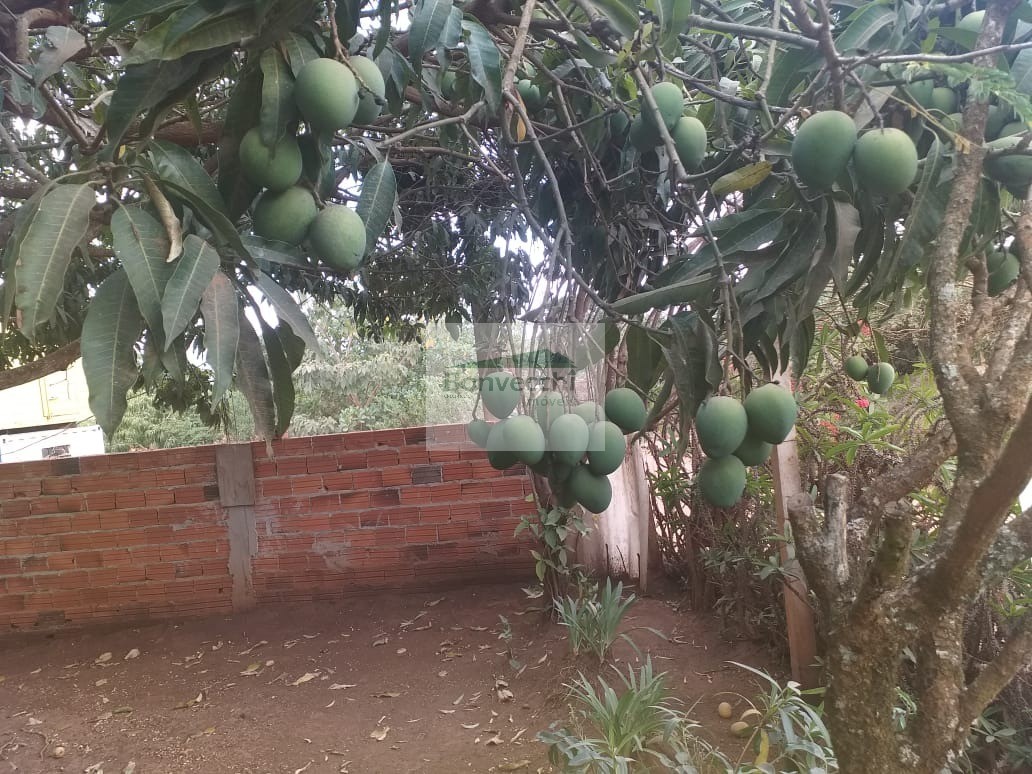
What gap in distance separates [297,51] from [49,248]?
1.20 ft

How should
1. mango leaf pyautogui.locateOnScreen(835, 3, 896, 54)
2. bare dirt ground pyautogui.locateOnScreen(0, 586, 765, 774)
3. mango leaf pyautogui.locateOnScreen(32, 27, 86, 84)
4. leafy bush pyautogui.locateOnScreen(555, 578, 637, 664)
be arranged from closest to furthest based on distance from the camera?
mango leaf pyautogui.locateOnScreen(835, 3, 896, 54), mango leaf pyautogui.locateOnScreen(32, 27, 86, 84), bare dirt ground pyautogui.locateOnScreen(0, 586, 765, 774), leafy bush pyautogui.locateOnScreen(555, 578, 637, 664)

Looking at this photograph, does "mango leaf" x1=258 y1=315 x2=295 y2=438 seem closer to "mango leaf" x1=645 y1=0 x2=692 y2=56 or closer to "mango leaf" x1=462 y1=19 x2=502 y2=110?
"mango leaf" x1=462 y1=19 x2=502 y2=110

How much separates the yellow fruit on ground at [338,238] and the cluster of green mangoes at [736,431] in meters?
0.52

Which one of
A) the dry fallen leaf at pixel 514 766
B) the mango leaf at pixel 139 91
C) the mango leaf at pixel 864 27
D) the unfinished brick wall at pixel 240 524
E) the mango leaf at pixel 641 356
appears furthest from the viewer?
the unfinished brick wall at pixel 240 524

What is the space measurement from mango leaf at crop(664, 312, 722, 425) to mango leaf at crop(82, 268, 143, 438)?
0.74 meters

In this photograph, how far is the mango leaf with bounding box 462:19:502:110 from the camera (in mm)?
1080

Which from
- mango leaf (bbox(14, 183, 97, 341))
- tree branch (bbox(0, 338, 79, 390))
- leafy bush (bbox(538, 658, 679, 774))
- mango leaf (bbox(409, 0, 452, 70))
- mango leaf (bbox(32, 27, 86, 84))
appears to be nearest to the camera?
mango leaf (bbox(14, 183, 97, 341))

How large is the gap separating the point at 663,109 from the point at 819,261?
0.43 metres

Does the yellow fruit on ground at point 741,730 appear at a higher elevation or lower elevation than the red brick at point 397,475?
lower

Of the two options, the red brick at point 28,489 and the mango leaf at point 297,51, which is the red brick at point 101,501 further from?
the mango leaf at point 297,51

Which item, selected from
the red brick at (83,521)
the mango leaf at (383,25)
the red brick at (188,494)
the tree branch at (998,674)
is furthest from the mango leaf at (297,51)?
the red brick at (83,521)

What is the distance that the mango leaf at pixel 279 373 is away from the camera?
901mm

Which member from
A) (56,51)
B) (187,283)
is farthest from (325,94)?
(56,51)

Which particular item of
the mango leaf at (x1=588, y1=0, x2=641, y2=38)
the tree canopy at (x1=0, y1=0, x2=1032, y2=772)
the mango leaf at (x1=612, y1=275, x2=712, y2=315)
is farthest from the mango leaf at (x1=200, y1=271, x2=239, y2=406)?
the mango leaf at (x1=588, y1=0, x2=641, y2=38)
